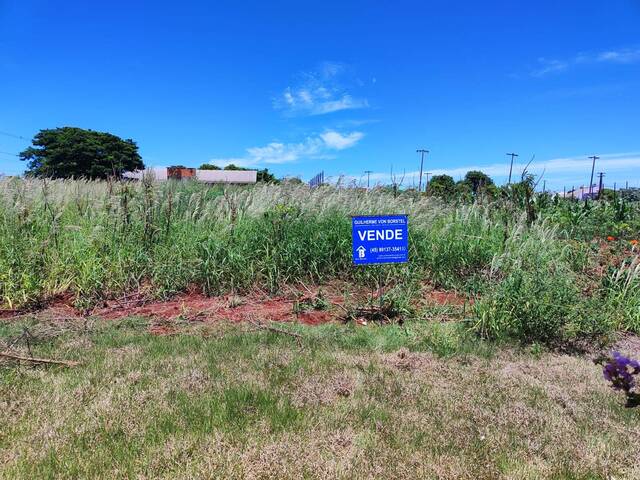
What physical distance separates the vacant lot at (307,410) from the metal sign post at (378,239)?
1.00 meters

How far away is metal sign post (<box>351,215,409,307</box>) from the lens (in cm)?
475

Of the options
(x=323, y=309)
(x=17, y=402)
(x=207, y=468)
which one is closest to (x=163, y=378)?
(x=17, y=402)

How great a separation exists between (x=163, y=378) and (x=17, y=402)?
0.91 metres

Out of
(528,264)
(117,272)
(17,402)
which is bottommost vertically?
(17,402)

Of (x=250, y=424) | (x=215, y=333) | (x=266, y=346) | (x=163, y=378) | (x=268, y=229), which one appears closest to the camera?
(x=250, y=424)

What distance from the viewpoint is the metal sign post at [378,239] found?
4.75m

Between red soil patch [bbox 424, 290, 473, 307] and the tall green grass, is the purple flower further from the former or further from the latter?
red soil patch [bbox 424, 290, 473, 307]

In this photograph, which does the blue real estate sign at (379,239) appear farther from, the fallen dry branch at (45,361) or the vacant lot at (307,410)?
the fallen dry branch at (45,361)

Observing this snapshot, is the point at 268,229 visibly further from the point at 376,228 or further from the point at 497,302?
the point at 497,302

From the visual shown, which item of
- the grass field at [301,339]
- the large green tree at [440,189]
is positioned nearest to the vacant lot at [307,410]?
the grass field at [301,339]

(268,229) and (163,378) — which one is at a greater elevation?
(268,229)

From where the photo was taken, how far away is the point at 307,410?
2.80 meters

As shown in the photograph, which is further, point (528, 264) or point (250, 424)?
point (528, 264)

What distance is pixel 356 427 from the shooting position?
8.58 ft
